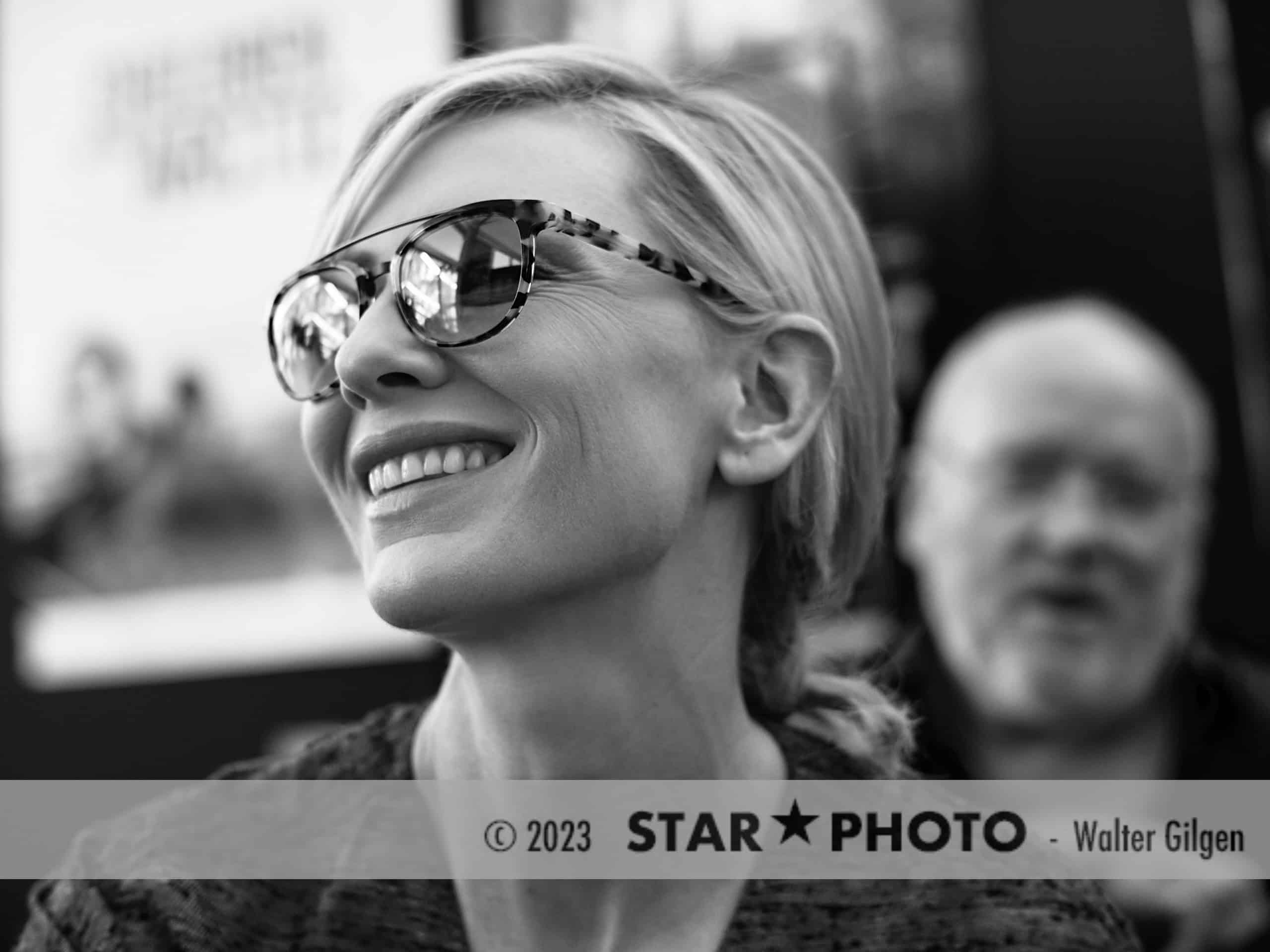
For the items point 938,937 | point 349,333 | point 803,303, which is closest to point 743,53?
point 803,303

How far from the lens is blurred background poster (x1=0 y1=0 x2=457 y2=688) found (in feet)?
10.0

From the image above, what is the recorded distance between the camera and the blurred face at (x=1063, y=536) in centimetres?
222

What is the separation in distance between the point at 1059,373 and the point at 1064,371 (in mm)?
11

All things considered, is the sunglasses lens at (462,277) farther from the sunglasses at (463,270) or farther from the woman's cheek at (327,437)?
the woman's cheek at (327,437)

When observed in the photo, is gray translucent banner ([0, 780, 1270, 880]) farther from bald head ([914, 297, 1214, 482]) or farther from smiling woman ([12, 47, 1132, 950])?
bald head ([914, 297, 1214, 482])

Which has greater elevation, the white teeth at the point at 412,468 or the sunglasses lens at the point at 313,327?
the sunglasses lens at the point at 313,327

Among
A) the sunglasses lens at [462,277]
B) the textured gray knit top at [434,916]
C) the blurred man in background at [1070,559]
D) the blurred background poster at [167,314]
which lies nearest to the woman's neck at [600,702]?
the textured gray knit top at [434,916]

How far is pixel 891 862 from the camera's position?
1110mm

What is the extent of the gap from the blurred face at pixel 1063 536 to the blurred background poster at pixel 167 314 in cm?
139

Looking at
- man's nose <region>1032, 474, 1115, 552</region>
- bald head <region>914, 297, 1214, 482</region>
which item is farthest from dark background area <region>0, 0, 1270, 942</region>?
man's nose <region>1032, 474, 1115, 552</region>

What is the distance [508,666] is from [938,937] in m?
0.43

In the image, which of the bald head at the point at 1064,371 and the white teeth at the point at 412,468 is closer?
the white teeth at the point at 412,468

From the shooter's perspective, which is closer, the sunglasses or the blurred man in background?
the sunglasses

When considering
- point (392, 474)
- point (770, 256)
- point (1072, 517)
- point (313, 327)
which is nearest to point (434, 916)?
point (392, 474)
